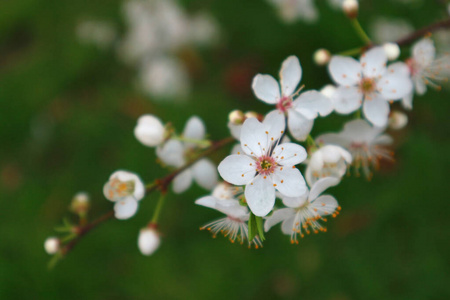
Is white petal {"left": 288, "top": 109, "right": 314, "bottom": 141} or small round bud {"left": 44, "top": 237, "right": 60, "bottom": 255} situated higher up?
white petal {"left": 288, "top": 109, "right": 314, "bottom": 141}

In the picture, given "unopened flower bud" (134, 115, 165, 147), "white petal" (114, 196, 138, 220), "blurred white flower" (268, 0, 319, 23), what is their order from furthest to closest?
1. "blurred white flower" (268, 0, 319, 23)
2. "unopened flower bud" (134, 115, 165, 147)
3. "white petal" (114, 196, 138, 220)

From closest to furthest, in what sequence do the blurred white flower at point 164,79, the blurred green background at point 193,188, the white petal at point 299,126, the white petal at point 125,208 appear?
the white petal at point 299,126, the white petal at point 125,208, the blurred green background at point 193,188, the blurred white flower at point 164,79

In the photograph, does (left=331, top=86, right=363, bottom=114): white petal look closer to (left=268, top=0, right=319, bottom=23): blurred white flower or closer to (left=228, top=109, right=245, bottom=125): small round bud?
(left=228, top=109, right=245, bottom=125): small round bud

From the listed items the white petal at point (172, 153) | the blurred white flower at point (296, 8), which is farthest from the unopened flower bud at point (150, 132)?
the blurred white flower at point (296, 8)

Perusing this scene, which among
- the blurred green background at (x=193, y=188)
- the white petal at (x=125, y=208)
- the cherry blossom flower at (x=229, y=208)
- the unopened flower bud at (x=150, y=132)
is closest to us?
the cherry blossom flower at (x=229, y=208)

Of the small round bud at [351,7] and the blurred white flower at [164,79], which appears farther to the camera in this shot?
the blurred white flower at [164,79]

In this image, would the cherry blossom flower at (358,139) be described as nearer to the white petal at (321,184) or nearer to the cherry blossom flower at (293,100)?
the cherry blossom flower at (293,100)

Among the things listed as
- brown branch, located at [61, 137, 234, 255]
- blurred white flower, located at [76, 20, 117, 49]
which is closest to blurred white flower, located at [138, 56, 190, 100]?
blurred white flower, located at [76, 20, 117, 49]
